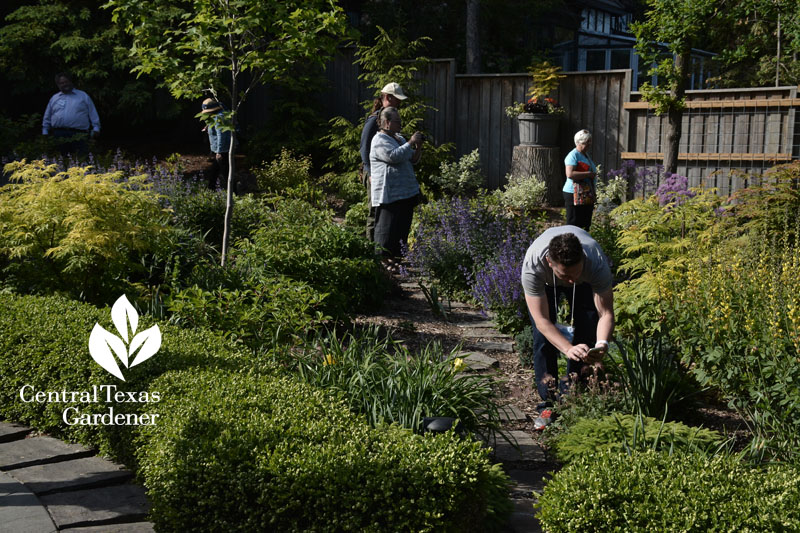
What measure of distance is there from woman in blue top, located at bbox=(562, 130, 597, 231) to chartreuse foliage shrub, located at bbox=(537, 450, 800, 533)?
590cm

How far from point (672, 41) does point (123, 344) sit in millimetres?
8016

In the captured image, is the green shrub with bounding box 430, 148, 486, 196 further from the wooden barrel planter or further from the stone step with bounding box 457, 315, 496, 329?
the stone step with bounding box 457, 315, 496, 329

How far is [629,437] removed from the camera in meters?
3.87

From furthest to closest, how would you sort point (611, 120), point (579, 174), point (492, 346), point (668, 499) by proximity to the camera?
point (611, 120) < point (579, 174) < point (492, 346) < point (668, 499)

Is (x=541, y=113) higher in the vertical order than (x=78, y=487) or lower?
higher

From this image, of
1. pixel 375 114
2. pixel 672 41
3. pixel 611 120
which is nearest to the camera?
pixel 375 114

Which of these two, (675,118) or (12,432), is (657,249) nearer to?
(675,118)

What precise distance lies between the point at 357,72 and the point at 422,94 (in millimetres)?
1409

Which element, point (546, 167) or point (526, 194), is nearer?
point (526, 194)

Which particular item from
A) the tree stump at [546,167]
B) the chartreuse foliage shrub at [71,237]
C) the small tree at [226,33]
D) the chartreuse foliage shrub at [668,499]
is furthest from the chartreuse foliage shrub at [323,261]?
the tree stump at [546,167]

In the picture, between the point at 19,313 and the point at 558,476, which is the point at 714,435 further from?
the point at 19,313

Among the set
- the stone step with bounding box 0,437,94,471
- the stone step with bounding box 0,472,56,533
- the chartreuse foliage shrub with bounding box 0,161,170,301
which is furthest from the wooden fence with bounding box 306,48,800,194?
the stone step with bounding box 0,472,56,533

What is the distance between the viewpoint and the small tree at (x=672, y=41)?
9.66 metres

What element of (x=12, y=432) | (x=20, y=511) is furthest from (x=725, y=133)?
(x=20, y=511)
